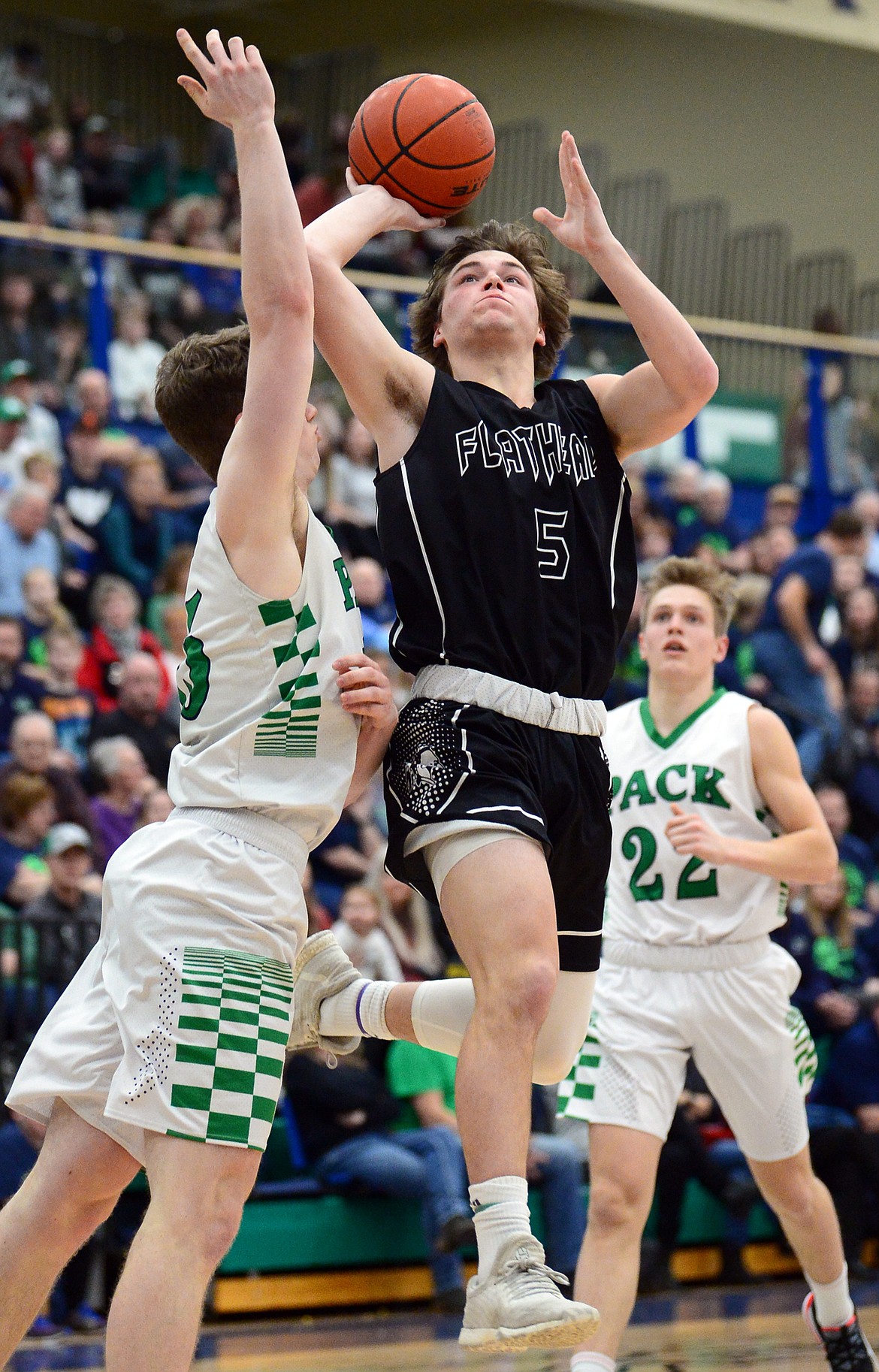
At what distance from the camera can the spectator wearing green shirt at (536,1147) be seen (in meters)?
7.84

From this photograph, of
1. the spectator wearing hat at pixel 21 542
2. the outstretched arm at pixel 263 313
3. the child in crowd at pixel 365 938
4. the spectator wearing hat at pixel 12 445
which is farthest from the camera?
the spectator wearing hat at pixel 12 445

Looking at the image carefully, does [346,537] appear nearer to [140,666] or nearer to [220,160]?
[140,666]

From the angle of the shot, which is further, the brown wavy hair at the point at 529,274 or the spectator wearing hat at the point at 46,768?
the spectator wearing hat at the point at 46,768

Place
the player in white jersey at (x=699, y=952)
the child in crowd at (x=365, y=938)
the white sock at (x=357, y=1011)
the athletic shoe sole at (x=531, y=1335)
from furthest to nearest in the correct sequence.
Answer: the child in crowd at (x=365, y=938)
the player in white jersey at (x=699, y=952)
the white sock at (x=357, y=1011)
the athletic shoe sole at (x=531, y=1335)

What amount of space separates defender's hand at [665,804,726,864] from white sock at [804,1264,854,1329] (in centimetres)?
131

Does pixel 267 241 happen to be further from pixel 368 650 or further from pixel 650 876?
pixel 368 650

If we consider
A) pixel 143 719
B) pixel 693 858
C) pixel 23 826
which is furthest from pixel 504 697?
pixel 143 719

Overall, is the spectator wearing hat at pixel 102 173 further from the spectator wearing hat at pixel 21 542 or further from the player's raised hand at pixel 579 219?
the player's raised hand at pixel 579 219

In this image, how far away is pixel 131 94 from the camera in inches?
809

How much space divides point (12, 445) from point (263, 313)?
727 centimetres

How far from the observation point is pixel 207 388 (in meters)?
3.69

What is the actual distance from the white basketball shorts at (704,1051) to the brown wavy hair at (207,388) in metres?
2.60

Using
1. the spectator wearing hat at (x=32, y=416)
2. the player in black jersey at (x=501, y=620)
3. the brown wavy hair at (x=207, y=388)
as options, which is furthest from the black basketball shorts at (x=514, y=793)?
the spectator wearing hat at (x=32, y=416)

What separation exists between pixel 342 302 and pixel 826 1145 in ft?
20.3
